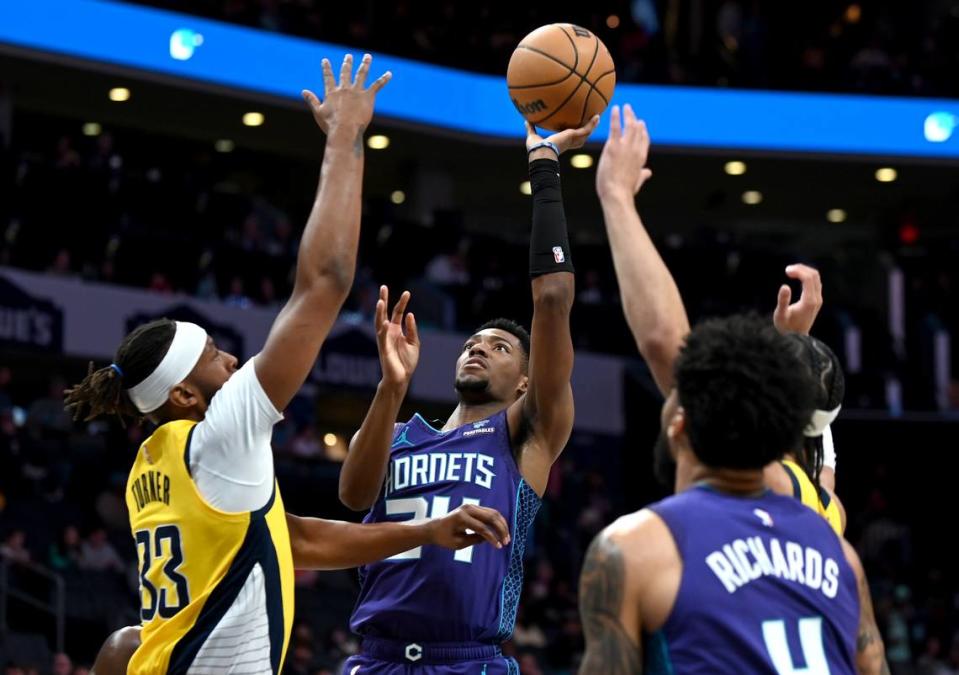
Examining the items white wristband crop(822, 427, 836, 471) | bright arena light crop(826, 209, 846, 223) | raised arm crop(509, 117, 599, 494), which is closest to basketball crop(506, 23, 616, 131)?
raised arm crop(509, 117, 599, 494)

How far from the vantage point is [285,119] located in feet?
76.2

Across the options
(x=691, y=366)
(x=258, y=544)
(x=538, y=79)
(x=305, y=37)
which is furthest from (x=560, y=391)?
(x=305, y=37)

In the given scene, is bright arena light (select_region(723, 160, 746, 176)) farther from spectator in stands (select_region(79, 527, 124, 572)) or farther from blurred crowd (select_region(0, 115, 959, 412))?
spectator in stands (select_region(79, 527, 124, 572))

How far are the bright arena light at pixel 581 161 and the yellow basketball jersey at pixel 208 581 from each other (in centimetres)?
2007

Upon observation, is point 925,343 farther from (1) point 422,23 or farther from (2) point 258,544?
(2) point 258,544

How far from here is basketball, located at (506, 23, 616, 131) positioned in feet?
20.1

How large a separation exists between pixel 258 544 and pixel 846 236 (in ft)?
89.0

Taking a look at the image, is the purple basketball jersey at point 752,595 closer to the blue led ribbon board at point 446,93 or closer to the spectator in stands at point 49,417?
the spectator in stands at point 49,417

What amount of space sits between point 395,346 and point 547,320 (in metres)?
0.58

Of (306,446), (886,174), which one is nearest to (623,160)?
(306,446)

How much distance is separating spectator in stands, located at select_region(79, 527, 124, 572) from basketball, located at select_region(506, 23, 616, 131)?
30.2 ft

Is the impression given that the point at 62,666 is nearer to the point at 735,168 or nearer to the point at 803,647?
the point at 803,647

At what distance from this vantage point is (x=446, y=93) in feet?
74.2

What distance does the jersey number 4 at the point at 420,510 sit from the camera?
5711mm
